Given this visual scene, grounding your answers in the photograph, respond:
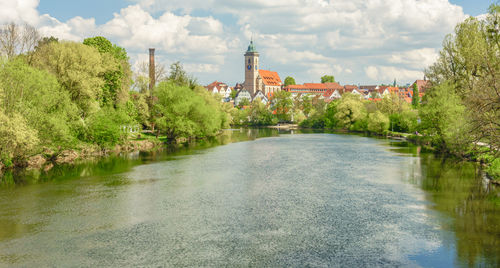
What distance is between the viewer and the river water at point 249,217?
16406mm

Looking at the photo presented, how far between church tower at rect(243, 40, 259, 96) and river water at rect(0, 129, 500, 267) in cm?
16066

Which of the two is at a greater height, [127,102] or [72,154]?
[127,102]

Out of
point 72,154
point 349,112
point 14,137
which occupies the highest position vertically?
point 349,112

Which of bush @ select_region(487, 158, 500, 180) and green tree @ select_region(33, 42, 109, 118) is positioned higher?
green tree @ select_region(33, 42, 109, 118)

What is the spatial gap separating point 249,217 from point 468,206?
1248cm

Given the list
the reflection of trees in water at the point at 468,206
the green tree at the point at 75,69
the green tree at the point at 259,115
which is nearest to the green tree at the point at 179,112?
the green tree at the point at 75,69

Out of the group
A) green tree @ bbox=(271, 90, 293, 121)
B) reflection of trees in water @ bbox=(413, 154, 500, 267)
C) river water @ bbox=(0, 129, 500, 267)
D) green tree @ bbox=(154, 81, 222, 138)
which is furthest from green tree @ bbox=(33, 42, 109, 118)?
green tree @ bbox=(271, 90, 293, 121)

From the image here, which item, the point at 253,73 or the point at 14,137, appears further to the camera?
the point at 253,73

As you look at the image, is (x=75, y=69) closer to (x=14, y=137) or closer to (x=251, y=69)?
(x=14, y=137)

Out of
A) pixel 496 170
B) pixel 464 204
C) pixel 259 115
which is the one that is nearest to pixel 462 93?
pixel 496 170

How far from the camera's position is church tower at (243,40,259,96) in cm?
19612

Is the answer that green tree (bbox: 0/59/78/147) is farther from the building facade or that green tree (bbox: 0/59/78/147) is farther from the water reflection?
the building facade

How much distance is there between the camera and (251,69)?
197m

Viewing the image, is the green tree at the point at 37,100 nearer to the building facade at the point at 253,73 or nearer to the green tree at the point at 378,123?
the green tree at the point at 378,123
